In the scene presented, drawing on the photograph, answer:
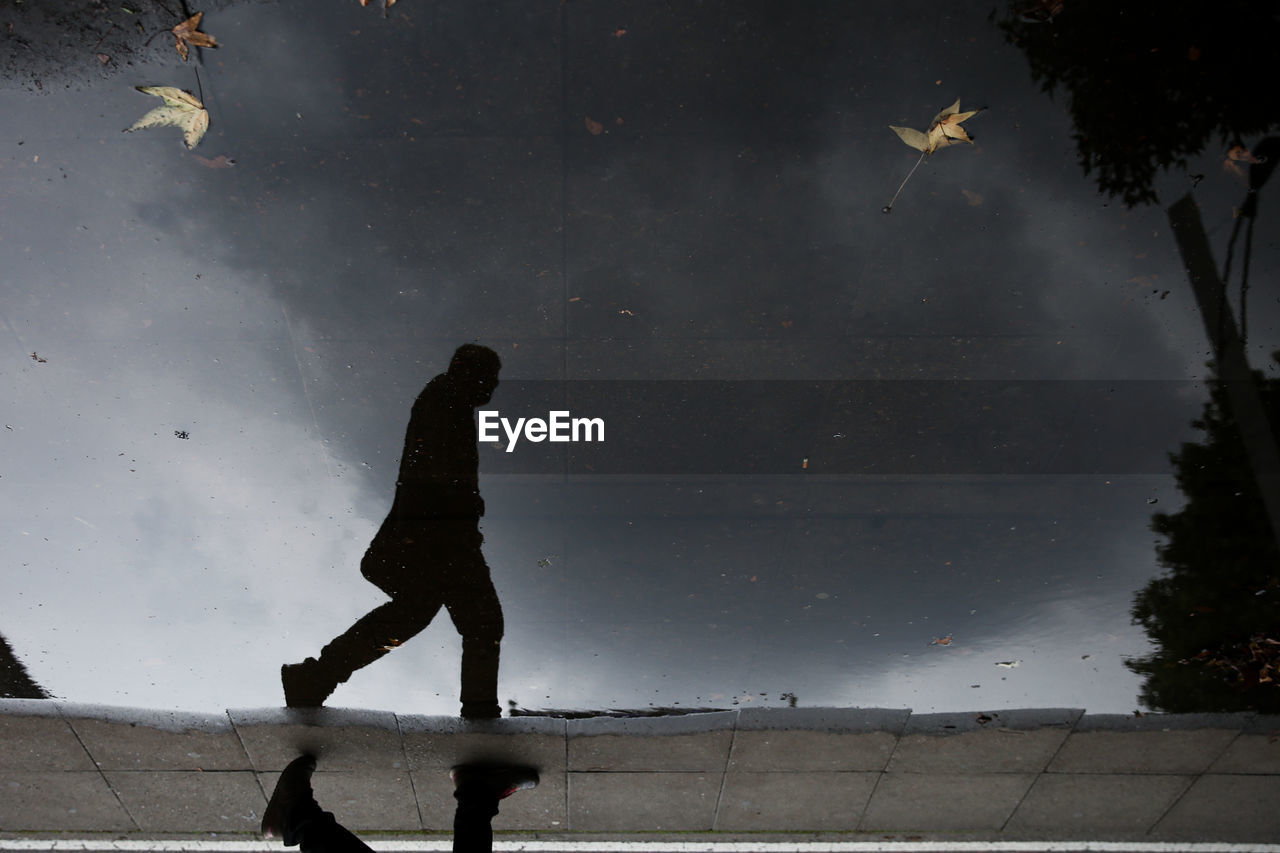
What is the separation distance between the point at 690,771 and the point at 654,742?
0.92 feet

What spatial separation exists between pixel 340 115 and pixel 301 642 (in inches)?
87.8

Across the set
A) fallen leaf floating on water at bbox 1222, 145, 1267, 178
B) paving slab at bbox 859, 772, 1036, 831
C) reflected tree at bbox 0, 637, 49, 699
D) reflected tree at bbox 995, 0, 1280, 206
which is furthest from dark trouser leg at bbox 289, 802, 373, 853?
fallen leaf floating on water at bbox 1222, 145, 1267, 178

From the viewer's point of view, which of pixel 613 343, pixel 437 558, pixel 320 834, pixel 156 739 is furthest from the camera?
pixel 156 739

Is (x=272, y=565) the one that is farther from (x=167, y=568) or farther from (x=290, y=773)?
(x=290, y=773)

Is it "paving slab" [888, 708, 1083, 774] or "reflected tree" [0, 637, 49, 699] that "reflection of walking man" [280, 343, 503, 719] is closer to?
"reflected tree" [0, 637, 49, 699]

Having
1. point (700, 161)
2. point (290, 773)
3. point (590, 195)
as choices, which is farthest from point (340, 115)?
point (290, 773)

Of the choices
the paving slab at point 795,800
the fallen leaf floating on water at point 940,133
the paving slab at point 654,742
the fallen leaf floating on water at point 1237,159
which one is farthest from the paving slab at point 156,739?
the fallen leaf floating on water at point 1237,159

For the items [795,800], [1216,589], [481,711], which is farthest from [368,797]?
[1216,589]

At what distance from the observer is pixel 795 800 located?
11.0 ft

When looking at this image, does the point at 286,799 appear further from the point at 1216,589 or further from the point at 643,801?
the point at 1216,589

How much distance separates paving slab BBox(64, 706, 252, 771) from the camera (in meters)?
3.03

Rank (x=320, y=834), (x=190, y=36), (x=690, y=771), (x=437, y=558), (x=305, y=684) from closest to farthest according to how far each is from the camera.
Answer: (x=190, y=36) < (x=437, y=558) < (x=320, y=834) < (x=305, y=684) < (x=690, y=771)

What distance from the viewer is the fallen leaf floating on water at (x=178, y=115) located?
219 cm

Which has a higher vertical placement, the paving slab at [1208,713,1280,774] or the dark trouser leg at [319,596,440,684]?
the dark trouser leg at [319,596,440,684]
